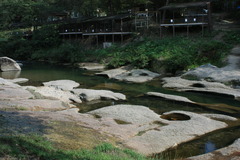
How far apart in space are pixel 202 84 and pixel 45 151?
15725 millimetres

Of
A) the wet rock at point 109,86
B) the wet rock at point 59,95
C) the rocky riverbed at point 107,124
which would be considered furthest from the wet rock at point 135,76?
the rocky riverbed at point 107,124

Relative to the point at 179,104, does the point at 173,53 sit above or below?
above

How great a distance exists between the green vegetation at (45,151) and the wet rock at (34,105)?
5.48 m

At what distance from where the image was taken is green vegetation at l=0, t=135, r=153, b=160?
271 inches

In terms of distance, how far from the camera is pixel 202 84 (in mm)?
20672

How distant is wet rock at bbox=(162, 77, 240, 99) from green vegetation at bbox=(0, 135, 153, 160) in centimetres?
1205

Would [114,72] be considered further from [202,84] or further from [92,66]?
[202,84]

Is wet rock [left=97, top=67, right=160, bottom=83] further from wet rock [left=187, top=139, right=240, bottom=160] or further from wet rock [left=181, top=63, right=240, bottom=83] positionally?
wet rock [left=187, top=139, right=240, bottom=160]

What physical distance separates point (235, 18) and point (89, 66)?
77.9 feet

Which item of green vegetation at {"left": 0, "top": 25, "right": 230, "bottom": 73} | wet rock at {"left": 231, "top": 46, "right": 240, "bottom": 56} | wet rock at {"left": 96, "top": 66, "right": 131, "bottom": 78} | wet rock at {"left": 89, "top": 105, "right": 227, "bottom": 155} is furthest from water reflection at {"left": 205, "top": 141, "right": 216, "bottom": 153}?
wet rock at {"left": 231, "top": 46, "right": 240, "bottom": 56}

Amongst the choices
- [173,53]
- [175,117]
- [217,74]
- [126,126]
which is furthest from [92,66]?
[126,126]

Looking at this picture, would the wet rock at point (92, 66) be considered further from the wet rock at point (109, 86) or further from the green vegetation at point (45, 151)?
the green vegetation at point (45, 151)

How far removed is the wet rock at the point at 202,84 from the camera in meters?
18.4

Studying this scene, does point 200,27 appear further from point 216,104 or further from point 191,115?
point 191,115
